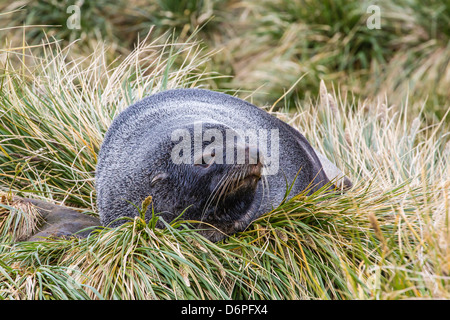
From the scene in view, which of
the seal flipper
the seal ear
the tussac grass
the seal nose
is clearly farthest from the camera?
the seal flipper

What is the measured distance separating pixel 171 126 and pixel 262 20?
18.6ft

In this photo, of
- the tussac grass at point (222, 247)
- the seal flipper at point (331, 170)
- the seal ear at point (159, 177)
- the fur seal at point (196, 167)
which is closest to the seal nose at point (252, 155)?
the fur seal at point (196, 167)

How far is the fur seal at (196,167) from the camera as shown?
10.5ft

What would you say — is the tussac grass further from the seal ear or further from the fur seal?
the seal ear

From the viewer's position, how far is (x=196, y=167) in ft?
10.6

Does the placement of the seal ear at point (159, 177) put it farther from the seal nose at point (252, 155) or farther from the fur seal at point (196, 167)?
the seal nose at point (252, 155)

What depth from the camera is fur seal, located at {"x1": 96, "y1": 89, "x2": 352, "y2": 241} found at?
10.5 ft

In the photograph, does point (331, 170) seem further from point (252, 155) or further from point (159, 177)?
point (159, 177)

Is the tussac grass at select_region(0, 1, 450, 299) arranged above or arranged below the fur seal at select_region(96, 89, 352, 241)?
below

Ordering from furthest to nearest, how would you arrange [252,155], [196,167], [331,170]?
[331,170] < [196,167] < [252,155]

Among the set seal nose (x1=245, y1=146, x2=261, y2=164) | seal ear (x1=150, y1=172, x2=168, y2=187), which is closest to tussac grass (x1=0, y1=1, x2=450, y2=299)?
seal ear (x1=150, y1=172, x2=168, y2=187)

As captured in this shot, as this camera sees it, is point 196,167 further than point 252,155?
Yes

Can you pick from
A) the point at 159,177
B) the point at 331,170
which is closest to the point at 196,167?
the point at 159,177
